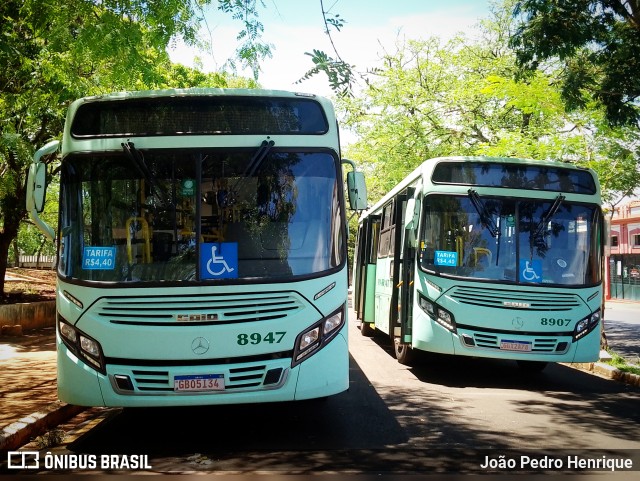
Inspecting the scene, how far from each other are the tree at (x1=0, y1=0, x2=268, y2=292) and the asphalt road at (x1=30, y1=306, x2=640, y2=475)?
4.92m

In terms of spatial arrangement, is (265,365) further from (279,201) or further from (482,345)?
(482,345)

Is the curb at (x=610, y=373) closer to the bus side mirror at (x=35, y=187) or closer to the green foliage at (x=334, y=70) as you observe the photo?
the green foliage at (x=334, y=70)

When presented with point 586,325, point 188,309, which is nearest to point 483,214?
point 586,325

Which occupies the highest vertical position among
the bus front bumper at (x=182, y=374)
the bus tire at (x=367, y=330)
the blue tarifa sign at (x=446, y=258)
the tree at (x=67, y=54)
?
the tree at (x=67, y=54)

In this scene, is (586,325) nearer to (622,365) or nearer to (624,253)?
(622,365)

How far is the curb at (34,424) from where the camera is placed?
6469 millimetres

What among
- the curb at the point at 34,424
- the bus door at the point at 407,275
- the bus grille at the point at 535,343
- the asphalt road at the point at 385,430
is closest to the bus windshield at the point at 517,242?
the bus door at the point at 407,275

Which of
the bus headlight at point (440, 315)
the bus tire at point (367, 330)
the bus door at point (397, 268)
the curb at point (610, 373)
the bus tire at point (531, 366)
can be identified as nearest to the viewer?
the bus headlight at point (440, 315)

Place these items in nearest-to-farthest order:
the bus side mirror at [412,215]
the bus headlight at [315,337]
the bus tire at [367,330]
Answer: the bus headlight at [315,337]
the bus side mirror at [412,215]
the bus tire at [367,330]

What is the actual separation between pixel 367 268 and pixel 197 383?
10.1m

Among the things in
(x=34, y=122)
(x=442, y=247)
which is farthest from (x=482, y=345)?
(x=34, y=122)

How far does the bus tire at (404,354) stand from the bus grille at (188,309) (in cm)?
571

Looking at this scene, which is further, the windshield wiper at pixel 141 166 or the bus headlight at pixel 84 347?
the windshield wiper at pixel 141 166

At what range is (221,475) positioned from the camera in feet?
18.2
